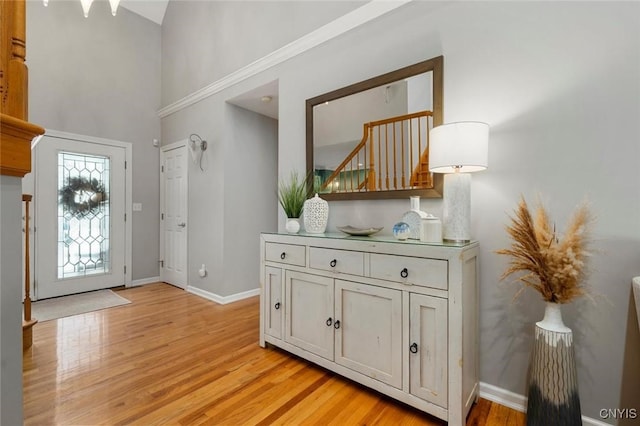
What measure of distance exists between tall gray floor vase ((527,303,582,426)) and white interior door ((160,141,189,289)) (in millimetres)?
3873

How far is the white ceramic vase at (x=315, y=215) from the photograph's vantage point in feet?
7.50

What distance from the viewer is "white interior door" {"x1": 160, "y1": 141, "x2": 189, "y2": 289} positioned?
4.11 metres

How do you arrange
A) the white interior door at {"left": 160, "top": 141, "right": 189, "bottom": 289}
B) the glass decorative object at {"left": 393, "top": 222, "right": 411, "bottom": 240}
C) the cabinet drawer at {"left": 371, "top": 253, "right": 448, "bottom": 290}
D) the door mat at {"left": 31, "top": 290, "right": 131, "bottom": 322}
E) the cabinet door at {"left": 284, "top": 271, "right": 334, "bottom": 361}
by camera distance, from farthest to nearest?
the white interior door at {"left": 160, "top": 141, "right": 189, "bottom": 289} < the door mat at {"left": 31, "top": 290, "right": 131, "bottom": 322} < the cabinet door at {"left": 284, "top": 271, "right": 334, "bottom": 361} < the glass decorative object at {"left": 393, "top": 222, "right": 411, "bottom": 240} < the cabinet drawer at {"left": 371, "top": 253, "right": 448, "bottom": 290}

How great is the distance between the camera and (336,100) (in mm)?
2459

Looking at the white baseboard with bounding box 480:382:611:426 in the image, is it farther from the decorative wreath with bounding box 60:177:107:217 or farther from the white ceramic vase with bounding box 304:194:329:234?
the decorative wreath with bounding box 60:177:107:217

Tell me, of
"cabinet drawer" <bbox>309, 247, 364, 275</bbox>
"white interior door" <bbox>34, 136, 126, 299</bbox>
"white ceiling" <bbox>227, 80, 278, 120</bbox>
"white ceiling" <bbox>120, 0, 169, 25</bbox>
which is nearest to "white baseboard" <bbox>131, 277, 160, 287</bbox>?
"white interior door" <bbox>34, 136, 126, 299</bbox>

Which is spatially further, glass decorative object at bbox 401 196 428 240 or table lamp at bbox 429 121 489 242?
glass decorative object at bbox 401 196 428 240

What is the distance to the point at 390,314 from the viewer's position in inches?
66.2

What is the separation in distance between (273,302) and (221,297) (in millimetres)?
1480

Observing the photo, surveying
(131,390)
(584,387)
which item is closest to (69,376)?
(131,390)

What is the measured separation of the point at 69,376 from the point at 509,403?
272cm

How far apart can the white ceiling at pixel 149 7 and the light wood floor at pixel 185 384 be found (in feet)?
13.8

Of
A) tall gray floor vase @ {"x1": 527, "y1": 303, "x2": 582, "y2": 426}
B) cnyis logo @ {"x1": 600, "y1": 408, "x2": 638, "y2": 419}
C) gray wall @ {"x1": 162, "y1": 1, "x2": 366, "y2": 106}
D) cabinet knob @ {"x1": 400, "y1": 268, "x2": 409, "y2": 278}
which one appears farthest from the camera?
gray wall @ {"x1": 162, "y1": 1, "x2": 366, "y2": 106}

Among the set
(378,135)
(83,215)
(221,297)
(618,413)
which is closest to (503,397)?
(618,413)
